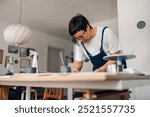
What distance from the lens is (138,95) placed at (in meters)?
2.57

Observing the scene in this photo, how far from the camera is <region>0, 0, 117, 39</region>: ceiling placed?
3.68m

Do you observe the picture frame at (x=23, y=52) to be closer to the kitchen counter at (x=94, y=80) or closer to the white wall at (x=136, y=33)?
the white wall at (x=136, y=33)

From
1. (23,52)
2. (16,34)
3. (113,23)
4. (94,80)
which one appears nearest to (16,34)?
(16,34)

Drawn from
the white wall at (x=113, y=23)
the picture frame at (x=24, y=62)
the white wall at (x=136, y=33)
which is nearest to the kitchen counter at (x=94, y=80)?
the white wall at (x=136, y=33)

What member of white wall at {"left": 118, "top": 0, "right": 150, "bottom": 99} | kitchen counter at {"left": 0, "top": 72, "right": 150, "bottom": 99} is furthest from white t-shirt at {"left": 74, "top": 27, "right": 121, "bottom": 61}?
white wall at {"left": 118, "top": 0, "right": 150, "bottom": 99}

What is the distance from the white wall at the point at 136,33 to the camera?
260 centimetres

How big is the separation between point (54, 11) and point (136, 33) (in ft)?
6.93

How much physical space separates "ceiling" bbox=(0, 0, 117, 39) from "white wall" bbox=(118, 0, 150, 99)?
86 centimetres

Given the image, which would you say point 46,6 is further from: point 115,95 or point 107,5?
point 115,95

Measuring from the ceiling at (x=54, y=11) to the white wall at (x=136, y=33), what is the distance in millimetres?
857

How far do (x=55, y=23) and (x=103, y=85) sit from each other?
171 inches

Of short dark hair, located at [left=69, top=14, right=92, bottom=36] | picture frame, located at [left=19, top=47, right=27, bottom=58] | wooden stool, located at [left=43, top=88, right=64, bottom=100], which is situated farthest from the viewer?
picture frame, located at [left=19, top=47, right=27, bottom=58]

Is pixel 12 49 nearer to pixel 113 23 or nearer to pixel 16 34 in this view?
pixel 16 34

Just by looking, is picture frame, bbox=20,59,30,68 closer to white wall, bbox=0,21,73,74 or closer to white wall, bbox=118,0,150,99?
white wall, bbox=0,21,73,74
